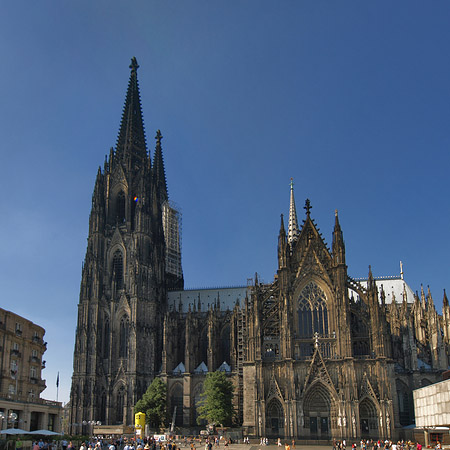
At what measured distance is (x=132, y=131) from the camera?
91.6 m

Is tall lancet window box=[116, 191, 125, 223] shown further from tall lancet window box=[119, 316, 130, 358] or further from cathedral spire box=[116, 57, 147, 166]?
tall lancet window box=[119, 316, 130, 358]

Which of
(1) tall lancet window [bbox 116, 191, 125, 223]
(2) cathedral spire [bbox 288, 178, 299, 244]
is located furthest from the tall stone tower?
(2) cathedral spire [bbox 288, 178, 299, 244]

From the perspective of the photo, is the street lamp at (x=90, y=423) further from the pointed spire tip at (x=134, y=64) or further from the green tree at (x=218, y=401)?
the pointed spire tip at (x=134, y=64)

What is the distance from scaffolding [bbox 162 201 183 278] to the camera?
10225cm

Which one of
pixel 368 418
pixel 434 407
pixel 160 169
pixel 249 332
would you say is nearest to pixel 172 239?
pixel 160 169

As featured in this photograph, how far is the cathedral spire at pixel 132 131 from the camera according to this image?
89.9m

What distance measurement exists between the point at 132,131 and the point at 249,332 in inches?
1688

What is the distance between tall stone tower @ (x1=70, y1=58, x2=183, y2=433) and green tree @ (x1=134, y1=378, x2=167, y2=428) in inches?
140

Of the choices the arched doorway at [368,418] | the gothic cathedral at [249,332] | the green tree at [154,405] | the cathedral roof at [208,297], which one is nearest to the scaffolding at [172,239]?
the gothic cathedral at [249,332]

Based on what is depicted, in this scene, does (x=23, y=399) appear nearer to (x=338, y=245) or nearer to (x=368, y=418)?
(x=368, y=418)

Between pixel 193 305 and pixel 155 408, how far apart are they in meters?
19.9

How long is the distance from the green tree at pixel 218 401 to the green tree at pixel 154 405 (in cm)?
575

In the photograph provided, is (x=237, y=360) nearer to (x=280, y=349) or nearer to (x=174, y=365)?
(x=174, y=365)

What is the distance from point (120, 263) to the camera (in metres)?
82.8
